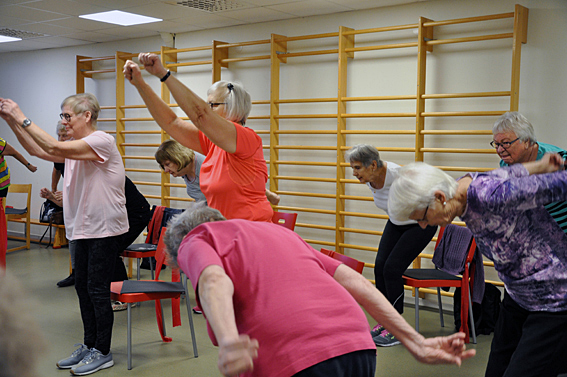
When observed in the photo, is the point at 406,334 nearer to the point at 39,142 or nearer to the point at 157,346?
the point at 39,142

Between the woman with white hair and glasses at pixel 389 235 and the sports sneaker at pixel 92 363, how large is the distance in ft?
5.83

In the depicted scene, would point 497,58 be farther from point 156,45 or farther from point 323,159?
point 156,45

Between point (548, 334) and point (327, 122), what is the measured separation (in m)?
3.74

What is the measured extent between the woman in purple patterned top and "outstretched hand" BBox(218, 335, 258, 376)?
0.85 metres

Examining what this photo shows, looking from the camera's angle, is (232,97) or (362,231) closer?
(232,97)

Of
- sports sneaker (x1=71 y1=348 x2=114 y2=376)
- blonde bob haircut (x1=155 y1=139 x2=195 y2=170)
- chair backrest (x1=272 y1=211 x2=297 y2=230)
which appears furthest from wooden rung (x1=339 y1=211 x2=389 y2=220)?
sports sneaker (x1=71 y1=348 x2=114 y2=376)

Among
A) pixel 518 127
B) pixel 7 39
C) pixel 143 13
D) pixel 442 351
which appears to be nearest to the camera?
pixel 442 351

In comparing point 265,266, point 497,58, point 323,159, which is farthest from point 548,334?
point 323,159

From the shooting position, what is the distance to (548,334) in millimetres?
1769

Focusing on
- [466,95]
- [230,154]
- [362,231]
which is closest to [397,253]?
[362,231]

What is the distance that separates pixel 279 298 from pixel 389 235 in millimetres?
2601

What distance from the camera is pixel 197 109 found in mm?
1980

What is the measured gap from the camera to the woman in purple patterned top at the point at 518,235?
5.55 feet

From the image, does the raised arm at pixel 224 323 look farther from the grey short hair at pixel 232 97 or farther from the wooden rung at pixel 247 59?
the wooden rung at pixel 247 59
